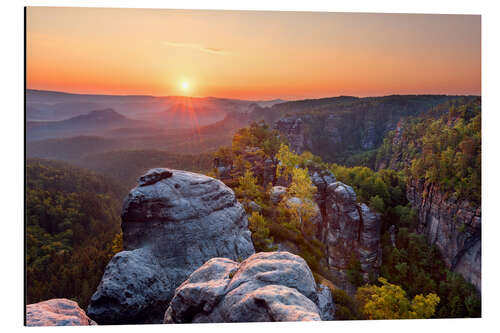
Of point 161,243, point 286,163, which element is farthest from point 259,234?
point 286,163

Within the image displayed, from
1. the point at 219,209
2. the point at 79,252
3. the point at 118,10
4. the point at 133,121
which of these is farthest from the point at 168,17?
the point at 79,252

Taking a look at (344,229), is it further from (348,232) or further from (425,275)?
(425,275)

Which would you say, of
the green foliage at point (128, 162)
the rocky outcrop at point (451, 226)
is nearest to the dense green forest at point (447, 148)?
the rocky outcrop at point (451, 226)

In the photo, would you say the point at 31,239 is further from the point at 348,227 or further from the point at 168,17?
the point at 348,227

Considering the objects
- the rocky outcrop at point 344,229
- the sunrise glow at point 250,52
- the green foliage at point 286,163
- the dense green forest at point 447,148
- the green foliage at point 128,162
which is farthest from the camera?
the green foliage at point 286,163

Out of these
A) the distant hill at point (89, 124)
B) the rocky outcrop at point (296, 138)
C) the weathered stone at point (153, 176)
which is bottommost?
the weathered stone at point (153, 176)

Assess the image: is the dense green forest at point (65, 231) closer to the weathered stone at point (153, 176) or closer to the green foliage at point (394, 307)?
the weathered stone at point (153, 176)

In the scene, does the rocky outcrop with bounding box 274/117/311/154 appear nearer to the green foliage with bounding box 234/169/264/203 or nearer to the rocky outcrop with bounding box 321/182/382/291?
the green foliage with bounding box 234/169/264/203
